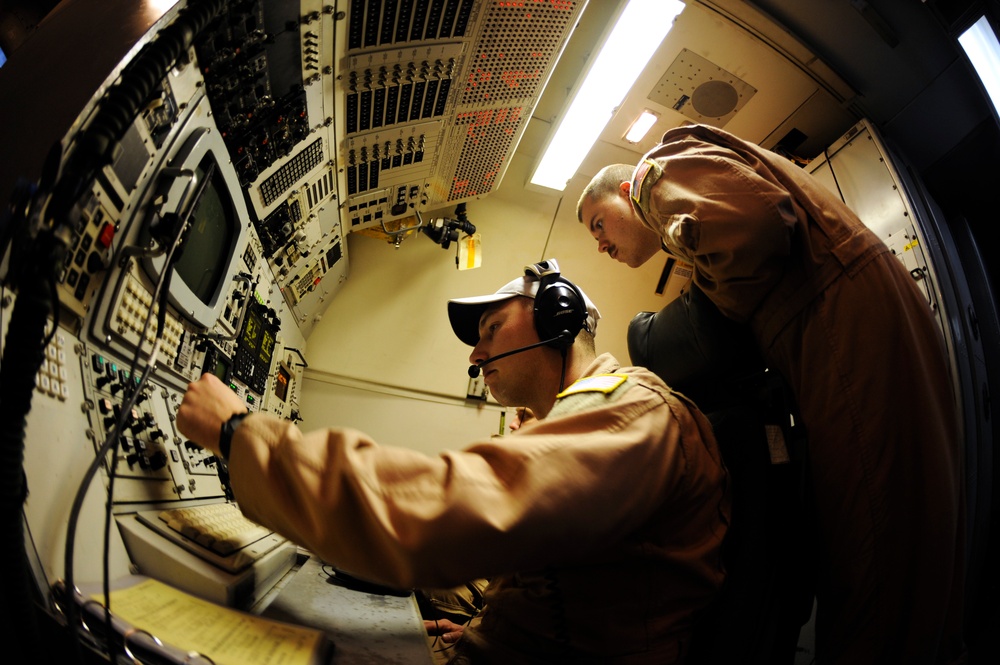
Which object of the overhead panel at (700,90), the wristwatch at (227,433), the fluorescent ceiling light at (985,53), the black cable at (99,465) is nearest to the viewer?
the black cable at (99,465)

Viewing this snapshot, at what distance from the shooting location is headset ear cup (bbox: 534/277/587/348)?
4.38ft

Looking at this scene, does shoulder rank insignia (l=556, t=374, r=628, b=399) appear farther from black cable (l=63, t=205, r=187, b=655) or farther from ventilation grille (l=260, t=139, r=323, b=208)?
ventilation grille (l=260, t=139, r=323, b=208)

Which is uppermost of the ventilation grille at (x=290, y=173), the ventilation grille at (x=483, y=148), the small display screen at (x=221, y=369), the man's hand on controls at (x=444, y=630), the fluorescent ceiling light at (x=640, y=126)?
the fluorescent ceiling light at (x=640, y=126)

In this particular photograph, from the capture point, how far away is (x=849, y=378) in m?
0.92

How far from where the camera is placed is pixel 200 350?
121cm

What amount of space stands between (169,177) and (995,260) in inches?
143

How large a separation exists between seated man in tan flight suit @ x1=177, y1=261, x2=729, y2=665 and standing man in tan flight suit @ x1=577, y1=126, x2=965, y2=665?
0.27 meters

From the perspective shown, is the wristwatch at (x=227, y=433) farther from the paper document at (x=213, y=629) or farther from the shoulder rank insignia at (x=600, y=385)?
the shoulder rank insignia at (x=600, y=385)

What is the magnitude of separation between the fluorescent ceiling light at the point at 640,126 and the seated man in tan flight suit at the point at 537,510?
2219 millimetres

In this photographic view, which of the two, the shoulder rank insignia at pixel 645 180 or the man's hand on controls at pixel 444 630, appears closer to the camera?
the shoulder rank insignia at pixel 645 180

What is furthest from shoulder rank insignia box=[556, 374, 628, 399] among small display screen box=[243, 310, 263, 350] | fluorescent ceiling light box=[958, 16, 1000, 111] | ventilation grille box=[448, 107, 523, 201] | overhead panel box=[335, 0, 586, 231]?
fluorescent ceiling light box=[958, 16, 1000, 111]

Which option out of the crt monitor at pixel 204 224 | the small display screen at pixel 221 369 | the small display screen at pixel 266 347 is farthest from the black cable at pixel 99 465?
the small display screen at pixel 266 347

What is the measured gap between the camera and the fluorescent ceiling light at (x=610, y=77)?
6.25 feet

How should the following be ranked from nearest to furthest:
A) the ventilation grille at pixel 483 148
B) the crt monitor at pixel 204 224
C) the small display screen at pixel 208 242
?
the crt monitor at pixel 204 224 → the small display screen at pixel 208 242 → the ventilation grille at pixel 483 148
